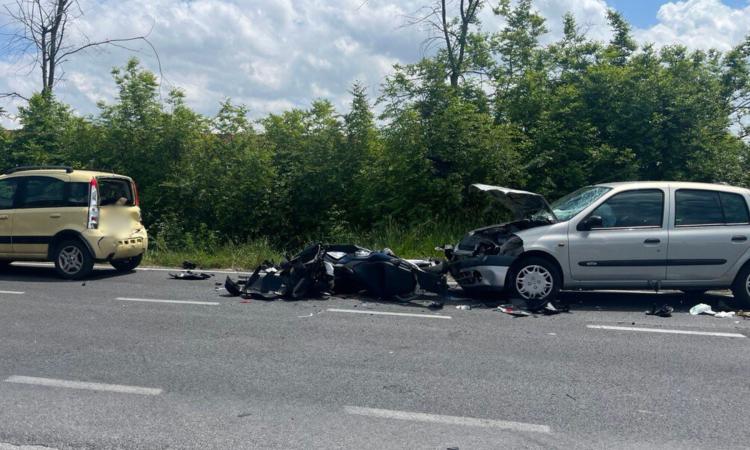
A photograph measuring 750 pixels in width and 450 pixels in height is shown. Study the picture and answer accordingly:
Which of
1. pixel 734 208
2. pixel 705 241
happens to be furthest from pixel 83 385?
pixel 734 208

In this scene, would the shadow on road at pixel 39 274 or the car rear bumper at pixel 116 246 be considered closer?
the car rear bumper at pixel 116 246

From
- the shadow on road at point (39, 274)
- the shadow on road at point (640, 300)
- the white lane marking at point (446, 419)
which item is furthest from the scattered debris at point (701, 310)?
the shadow on road at point (39, 274)

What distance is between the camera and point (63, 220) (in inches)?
426

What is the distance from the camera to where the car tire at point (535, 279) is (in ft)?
28.8

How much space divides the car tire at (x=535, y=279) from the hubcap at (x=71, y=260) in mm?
7038

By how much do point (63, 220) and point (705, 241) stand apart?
32.2 feet

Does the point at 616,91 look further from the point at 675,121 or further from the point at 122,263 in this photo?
the point at 122,263

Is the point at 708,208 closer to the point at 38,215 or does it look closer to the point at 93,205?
the point at 93,205

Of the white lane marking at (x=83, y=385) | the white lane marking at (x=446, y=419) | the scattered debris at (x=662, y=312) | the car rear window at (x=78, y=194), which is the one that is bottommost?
the white lane marking at (x=83, y=385)

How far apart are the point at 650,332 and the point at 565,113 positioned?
8431 mm

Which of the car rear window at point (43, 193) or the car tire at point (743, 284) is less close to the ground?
the car rear window at point (43, 193)

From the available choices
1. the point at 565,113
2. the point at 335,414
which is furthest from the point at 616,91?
the point at 335,414

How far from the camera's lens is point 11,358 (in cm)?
621

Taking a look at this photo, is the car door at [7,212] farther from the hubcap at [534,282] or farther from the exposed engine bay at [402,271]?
the hubcap at [534,282]
